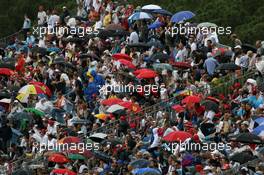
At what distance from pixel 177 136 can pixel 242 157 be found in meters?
3.36

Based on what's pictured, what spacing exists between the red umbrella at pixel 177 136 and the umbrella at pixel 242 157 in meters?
2.88

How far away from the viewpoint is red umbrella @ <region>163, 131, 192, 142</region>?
48.6 metres

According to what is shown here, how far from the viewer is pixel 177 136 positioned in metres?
48.8

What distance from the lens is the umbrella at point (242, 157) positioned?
45.8 meters

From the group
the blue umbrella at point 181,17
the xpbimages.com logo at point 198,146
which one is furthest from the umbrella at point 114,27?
the xpbimages.com logo at point 198,146

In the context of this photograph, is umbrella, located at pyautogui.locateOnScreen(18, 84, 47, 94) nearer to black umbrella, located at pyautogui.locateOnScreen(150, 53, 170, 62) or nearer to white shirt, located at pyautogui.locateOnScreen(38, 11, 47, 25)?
black umbrella, located at pyautogui.locateOnScreen(150, 53, 170, 62)

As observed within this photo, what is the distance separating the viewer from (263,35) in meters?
61.8

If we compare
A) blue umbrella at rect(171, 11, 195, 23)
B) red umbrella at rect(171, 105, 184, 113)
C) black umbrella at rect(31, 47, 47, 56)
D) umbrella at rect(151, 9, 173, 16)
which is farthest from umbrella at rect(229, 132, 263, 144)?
black umbrella at rect(31, 47, 47, 56)

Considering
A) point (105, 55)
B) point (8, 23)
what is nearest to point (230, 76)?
point (105, 55)

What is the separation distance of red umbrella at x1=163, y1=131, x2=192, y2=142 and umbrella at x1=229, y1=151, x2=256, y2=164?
9.45 ft

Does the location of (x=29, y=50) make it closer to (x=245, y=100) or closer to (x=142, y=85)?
(x=142, y=85)

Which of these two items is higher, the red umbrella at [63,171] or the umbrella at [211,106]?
the umbrella at [211,106]

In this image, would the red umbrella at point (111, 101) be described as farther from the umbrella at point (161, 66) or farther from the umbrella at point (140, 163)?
the umbrella at point (140, 163)

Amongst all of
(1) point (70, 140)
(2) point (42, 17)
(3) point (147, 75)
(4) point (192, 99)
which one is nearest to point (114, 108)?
(3) point (147, 75)
